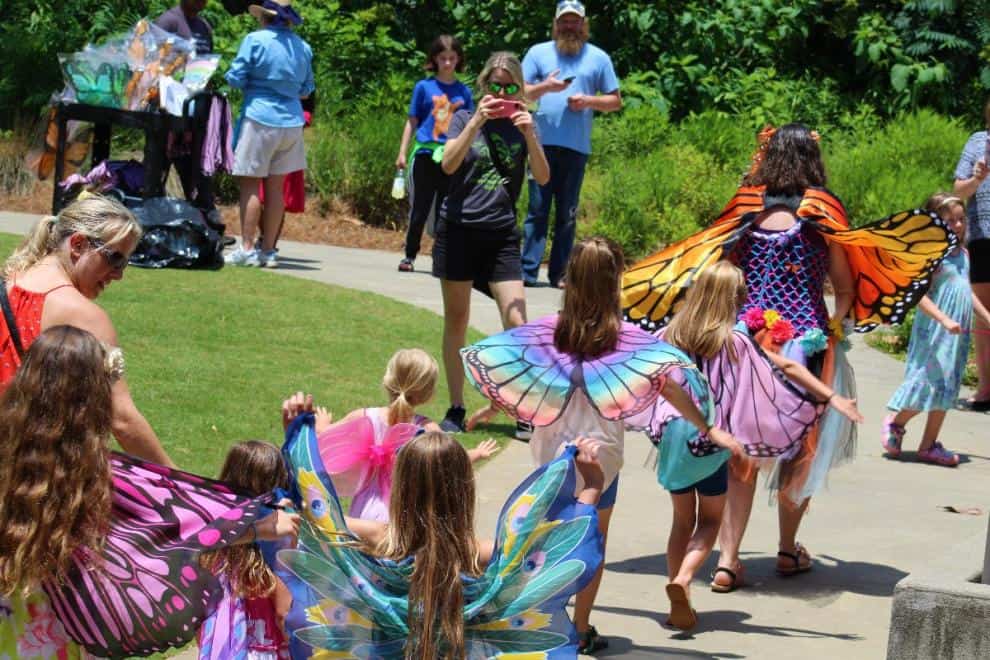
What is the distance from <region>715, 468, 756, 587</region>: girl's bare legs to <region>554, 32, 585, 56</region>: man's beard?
659cm

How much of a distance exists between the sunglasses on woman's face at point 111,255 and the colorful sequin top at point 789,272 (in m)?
2.87

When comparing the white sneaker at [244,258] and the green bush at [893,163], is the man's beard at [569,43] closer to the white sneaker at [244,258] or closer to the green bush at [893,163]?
the white sneaker at [244,258]

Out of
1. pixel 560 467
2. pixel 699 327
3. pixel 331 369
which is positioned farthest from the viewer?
pixel 331 369

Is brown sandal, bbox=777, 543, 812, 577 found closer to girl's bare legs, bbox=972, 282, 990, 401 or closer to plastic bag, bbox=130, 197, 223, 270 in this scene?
girl's bare legs, bbox=972, 282, 990, 401

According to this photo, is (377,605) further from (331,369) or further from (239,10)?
(239,10)

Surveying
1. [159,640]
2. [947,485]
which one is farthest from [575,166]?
[159,640]

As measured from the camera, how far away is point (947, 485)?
27.4 ft

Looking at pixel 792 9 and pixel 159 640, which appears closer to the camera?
pixel 159 640

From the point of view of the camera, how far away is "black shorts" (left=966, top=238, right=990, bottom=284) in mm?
10508

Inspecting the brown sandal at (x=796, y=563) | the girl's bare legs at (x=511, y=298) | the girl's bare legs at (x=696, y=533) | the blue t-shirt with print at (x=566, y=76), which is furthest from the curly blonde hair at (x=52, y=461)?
the blue t-shirt with print at (x=566, y=76)

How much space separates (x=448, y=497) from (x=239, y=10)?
17.0 metres

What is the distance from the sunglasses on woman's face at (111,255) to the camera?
4.62m

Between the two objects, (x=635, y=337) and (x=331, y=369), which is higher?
(x=635, y=337)

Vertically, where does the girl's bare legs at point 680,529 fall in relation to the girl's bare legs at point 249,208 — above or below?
below
